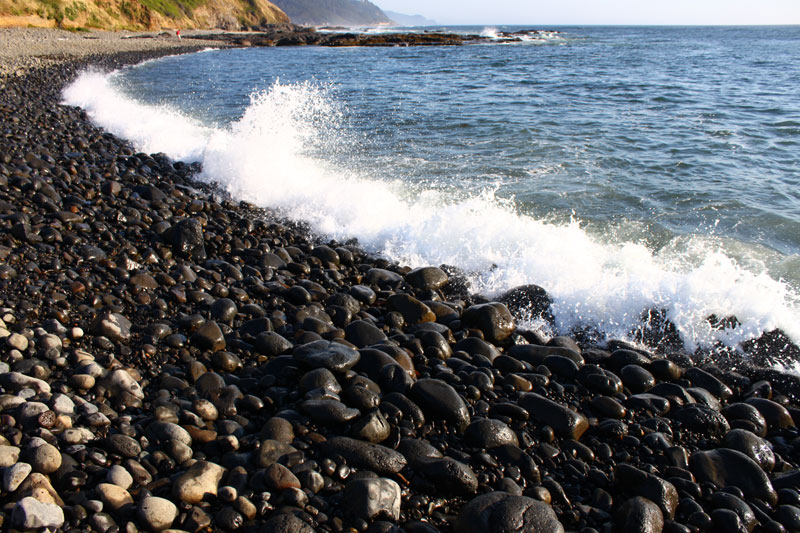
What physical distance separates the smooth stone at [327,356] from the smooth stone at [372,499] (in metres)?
1.05

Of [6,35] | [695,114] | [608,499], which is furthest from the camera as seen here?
[6,35]

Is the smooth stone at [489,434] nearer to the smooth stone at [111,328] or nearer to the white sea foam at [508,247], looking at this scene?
the white sea foam at [508,247]

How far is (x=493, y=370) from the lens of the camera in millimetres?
3836

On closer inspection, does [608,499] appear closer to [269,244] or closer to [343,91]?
[269,244]

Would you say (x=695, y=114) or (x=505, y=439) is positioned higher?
(x=695, y=114)

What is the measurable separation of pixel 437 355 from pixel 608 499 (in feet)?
5.44

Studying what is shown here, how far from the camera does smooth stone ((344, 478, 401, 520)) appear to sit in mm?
2396

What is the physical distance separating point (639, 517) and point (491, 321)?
2199mm

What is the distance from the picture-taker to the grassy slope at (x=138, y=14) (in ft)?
119

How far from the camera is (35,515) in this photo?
6.69 feet

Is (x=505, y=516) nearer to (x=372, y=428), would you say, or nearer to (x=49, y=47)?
(x=372, y=428)

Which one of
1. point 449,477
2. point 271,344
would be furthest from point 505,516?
point 271,344

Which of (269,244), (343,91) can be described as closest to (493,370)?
(269,244)

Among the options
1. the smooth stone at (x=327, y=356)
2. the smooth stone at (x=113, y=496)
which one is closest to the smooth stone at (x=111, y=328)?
the smooth stone at (x=327, y=356)
